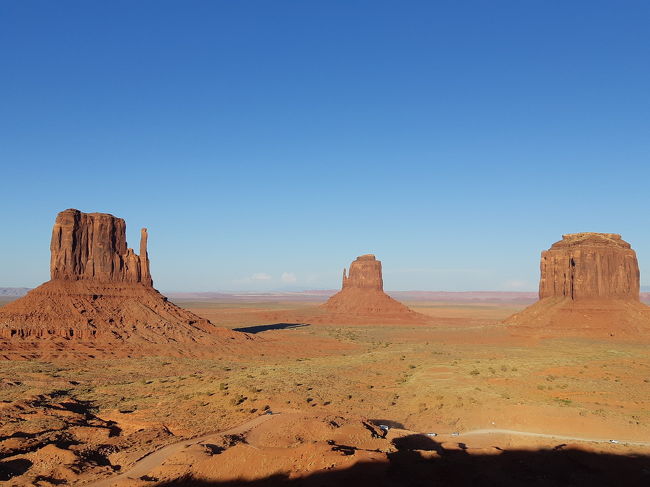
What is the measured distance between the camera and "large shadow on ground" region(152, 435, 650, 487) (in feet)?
37.6

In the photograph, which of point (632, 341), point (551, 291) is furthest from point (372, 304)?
point (632, 341)

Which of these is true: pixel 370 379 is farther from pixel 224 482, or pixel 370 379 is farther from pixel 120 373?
pixel 224 482

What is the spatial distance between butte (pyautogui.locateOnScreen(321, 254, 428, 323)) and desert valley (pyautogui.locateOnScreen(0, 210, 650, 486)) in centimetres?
4318

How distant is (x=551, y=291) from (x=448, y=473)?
72.4 meters

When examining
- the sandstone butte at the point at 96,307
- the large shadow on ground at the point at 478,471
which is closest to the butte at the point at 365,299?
the sandstone butte at the point at 96,307

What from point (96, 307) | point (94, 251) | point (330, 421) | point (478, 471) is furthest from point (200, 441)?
point (94, 251)

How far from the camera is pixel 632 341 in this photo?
5719 centimetres

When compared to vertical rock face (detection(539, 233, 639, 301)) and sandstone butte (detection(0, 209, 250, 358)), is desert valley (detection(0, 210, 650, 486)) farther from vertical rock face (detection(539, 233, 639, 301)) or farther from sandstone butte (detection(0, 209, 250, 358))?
vertical rock face (detection(539, 233, 639, 301))

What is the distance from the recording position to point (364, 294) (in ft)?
387

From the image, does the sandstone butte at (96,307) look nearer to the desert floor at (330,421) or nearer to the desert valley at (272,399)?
the desert valley at (272,399)

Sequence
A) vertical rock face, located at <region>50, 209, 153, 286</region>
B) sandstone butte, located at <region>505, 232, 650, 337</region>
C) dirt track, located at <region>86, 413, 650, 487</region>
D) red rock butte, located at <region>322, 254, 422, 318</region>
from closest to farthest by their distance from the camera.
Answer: dirt track, located at <region>86, 413, 650, 487</region> < vertical rock face, located at <region>50, 209, 153, 286</region> < sandstone butte, located at <region>505, 232, 650, 337</region> < red rock butte, located at <region>322, 254, 422, 318</region>

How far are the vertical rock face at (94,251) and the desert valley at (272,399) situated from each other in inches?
5.9

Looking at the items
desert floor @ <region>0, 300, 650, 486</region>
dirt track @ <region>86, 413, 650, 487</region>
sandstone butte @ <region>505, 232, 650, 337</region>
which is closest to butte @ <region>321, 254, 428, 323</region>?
sandstone butte @ <region>505, 232, 650, 337</region>

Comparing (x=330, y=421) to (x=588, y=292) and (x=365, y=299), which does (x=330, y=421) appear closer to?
(x=588, y=292)
